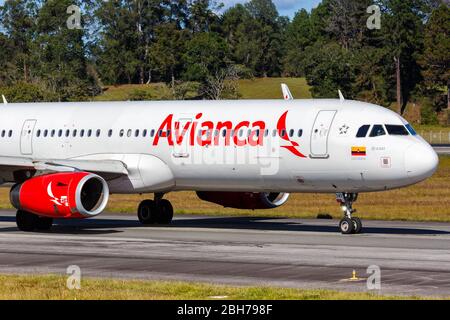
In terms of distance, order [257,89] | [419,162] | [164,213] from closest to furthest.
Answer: [419,162] < [164,213] < [257,89]

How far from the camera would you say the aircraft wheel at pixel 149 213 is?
37.6 m

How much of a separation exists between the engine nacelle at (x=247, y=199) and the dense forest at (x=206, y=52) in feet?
258

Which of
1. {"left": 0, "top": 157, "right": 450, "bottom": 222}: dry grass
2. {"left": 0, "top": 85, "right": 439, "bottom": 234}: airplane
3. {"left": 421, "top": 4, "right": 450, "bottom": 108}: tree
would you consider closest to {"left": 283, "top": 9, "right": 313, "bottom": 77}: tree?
{"left": 421, "top": 4, "right": 450, "bottom": 108}: tree

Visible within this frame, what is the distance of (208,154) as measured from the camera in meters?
33.2

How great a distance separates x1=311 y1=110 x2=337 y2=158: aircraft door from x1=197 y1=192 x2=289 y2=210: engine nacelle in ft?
18.9

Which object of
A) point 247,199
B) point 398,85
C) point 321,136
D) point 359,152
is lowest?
point 247,199

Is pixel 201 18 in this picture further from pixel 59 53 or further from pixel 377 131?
pixel 377 131

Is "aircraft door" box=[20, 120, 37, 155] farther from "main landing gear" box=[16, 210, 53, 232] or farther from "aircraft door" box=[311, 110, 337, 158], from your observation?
"aircraft door" box=[311, 110, 337, 158]

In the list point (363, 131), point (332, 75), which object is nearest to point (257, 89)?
point (332, 75)

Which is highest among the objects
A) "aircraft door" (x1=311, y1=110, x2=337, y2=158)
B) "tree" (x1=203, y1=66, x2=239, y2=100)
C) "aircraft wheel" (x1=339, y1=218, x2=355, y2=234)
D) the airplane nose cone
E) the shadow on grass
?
"tree" (x1=203, y1=66, x2=239, y2=100)

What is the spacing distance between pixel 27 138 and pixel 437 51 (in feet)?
348

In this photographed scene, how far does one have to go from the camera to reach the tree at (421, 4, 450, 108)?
452ft
